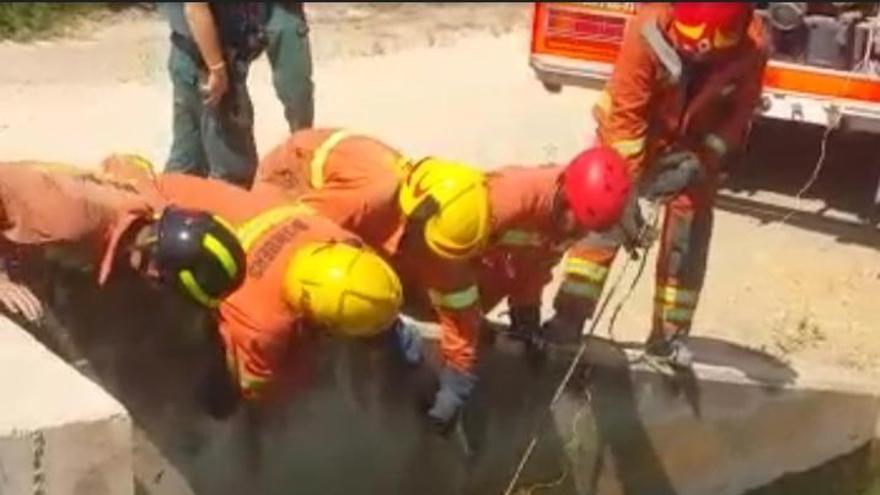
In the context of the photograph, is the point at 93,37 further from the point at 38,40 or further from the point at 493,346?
the point at 493,346

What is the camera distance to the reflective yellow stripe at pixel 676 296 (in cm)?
768

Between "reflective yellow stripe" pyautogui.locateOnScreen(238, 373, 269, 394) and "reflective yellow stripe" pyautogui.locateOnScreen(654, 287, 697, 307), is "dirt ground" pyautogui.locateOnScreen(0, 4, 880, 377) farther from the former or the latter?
"reflective yellow stripe" pyautogui.locateOnScreen(238, 373, 269, 394)

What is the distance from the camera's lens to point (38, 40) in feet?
43.0

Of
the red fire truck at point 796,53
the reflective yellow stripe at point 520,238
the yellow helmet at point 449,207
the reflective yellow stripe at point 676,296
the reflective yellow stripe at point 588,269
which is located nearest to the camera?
the yellow helmet at point 449,207

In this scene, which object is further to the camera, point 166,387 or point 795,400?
point 795,400

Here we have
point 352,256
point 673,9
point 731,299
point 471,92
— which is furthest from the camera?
point 471,92

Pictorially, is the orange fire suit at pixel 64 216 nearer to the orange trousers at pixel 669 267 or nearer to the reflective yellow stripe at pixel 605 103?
the orange trousers at pixel 669 267

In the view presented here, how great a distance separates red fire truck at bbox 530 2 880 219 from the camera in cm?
985

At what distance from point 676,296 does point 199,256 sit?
2.32 m

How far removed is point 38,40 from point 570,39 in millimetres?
4019

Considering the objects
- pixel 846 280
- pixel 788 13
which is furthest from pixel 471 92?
pixel 846 280

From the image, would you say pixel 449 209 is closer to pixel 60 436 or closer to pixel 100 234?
pixel 100 234

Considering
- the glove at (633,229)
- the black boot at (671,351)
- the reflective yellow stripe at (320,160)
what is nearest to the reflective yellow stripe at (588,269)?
the glove at (633,229)

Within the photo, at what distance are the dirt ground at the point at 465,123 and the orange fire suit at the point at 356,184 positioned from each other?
6.22 feet
